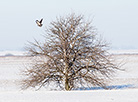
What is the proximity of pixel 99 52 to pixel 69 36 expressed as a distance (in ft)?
6.97

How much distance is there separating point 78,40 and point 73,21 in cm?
119

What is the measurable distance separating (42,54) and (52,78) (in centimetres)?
161

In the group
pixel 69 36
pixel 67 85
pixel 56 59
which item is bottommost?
pixel 67 85

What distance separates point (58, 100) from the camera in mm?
10836

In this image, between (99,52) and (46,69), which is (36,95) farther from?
(99,52)

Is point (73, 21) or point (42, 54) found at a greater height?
point (73, 21)

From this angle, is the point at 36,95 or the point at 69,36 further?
the point at 69,36

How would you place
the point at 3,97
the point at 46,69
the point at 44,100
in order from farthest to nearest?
the point at 46,69 < the point at 3,97 < the point at 44,100

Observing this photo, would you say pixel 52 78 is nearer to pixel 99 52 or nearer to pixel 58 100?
pixel 99 52

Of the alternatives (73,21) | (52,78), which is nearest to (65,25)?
(73,21)

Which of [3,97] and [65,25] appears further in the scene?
[65,25]

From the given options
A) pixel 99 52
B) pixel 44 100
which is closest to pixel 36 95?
pixel 44 100

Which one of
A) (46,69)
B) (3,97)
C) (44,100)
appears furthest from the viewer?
(46,69)

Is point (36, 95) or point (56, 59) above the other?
point (56, 59)
